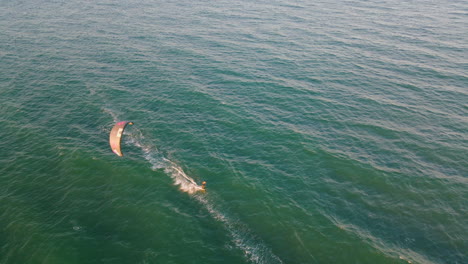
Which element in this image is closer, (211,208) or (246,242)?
(246,242)

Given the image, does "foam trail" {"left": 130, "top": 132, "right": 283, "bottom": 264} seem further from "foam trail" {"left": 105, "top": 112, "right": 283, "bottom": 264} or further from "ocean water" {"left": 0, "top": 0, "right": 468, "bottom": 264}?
"ocean water" {"left": 0, "top": 0, "right": 468, "bottom": 264}

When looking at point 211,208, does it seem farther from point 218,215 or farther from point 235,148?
point 235,148

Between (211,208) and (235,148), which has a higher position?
(235,148)

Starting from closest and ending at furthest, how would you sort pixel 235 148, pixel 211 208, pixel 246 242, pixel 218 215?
pixel 246 242 < pixel 218 215 < pixel 211 208 < pixel 235 148

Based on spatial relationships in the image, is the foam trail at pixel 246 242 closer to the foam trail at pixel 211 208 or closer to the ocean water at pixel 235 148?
the foam trail at pixel 211 208

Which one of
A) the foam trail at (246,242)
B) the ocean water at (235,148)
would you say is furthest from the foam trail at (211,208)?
the ocean water at (235,148)

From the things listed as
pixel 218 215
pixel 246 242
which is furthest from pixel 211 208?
pixel 246 242

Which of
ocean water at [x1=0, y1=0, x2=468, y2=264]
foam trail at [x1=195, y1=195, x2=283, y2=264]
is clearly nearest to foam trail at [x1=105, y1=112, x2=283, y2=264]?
foam trail at [x1=195, y1=195, x2=283, y2=264]

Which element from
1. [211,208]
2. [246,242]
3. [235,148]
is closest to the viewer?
[246,242]
